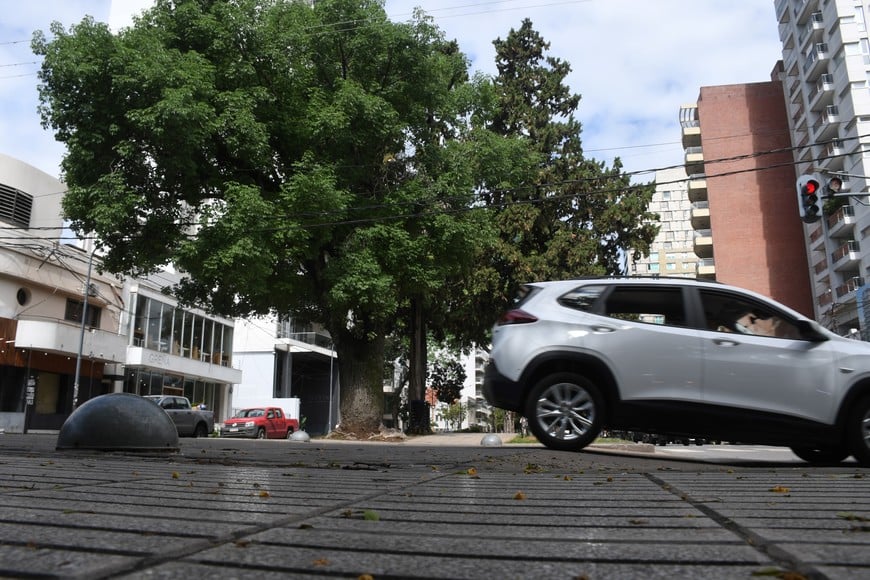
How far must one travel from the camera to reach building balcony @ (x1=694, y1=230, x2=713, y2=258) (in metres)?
63.6

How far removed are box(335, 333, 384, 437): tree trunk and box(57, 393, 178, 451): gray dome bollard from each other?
1242 cm

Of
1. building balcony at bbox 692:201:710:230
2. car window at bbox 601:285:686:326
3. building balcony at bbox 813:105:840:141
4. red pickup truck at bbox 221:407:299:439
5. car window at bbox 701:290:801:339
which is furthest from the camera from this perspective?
building balcony at bbox 692:201:710:230

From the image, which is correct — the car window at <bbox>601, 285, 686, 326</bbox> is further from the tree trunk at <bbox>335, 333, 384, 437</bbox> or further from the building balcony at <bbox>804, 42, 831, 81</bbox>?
the building balcony at <bbox>804, 42, 831, 81</bbox>

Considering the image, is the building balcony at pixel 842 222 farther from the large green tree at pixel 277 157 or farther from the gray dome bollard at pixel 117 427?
the gray dome bollard at pixel 117 427

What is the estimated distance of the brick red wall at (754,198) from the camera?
56.9 metres

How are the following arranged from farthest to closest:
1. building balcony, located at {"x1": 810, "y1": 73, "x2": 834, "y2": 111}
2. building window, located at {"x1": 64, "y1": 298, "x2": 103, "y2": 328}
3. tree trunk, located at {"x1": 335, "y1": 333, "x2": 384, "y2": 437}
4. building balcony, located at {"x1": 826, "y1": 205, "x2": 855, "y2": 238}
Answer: building balcony, located at {"x1": 810, "y1": 73, "x2": 834, "y2": 111} < building balcony, located at {"x1": 826, "y1": 205, "x2": 855, "y2": 238} < building window, located at {"x1": 64, "y1": 298, "x2": 103, "y2": 328} < tree trunk, located at {"x1": 335, "y1": 333, "x2": 384, "y2": 437}

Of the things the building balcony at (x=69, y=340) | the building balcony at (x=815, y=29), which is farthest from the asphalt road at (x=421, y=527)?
the building balcony at (x=815, y=29)

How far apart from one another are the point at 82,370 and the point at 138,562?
3556cm

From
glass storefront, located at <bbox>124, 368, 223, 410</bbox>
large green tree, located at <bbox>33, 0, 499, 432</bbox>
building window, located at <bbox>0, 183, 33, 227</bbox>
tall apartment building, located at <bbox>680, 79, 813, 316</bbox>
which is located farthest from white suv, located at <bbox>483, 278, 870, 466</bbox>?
tall apartment building, located at <bbox>680, 79, 813, 316</bbox>

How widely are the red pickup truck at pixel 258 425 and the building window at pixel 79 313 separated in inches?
350

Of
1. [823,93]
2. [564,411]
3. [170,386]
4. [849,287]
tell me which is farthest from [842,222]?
[564,411]

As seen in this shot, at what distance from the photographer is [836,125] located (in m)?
48.9

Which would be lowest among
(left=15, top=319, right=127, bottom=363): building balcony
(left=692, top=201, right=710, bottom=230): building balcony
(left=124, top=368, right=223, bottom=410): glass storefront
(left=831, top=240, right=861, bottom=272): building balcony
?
(left=124, top=368, right=223, bottom=410): glass storefront

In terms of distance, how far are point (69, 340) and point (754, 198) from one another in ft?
167
